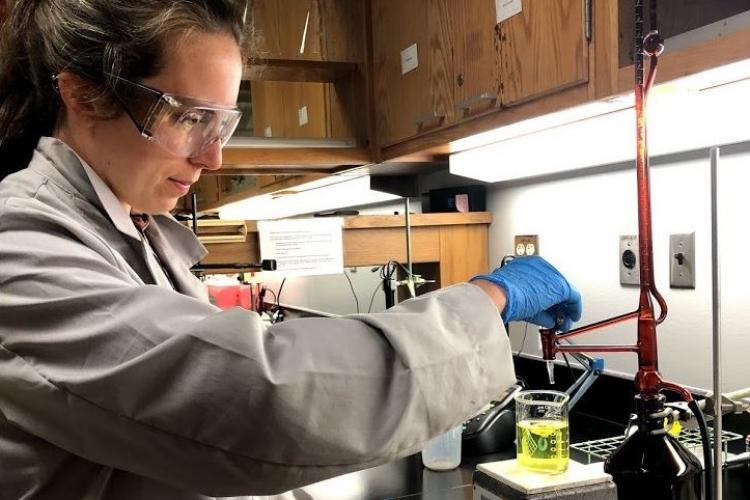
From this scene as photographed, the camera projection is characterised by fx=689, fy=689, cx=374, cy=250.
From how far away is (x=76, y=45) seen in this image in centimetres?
84

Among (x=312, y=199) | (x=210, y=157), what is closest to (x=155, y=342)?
(x=210, y=157)

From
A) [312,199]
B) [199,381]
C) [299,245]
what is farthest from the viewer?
[312,199]

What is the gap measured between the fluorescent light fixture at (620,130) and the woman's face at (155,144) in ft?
1.98

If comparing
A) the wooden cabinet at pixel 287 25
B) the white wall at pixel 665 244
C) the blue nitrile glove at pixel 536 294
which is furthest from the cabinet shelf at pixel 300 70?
the blue nitrile glove at pixel 536 294

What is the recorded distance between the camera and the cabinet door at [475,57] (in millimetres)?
1338

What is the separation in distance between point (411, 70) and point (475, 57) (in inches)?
11.9

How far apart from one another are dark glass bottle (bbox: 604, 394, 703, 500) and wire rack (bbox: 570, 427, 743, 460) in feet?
1.30

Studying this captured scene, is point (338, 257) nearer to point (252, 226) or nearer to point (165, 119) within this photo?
point (252, 226)

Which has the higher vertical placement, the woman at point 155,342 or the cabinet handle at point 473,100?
the cabinet handle at point 473,100

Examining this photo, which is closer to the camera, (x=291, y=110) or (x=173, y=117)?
(x=173, y=117)

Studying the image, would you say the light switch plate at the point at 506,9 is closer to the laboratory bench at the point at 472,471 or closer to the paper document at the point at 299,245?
the laboratory bench at the point at 472,471

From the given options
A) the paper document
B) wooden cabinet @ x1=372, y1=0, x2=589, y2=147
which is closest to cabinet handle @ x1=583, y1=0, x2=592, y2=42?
wooden cabinet @ x1=372, y1=0, x2=589, y2=147

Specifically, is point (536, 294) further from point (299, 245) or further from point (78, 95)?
point (299, 245)

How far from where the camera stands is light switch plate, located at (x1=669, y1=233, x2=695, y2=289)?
154 cm
